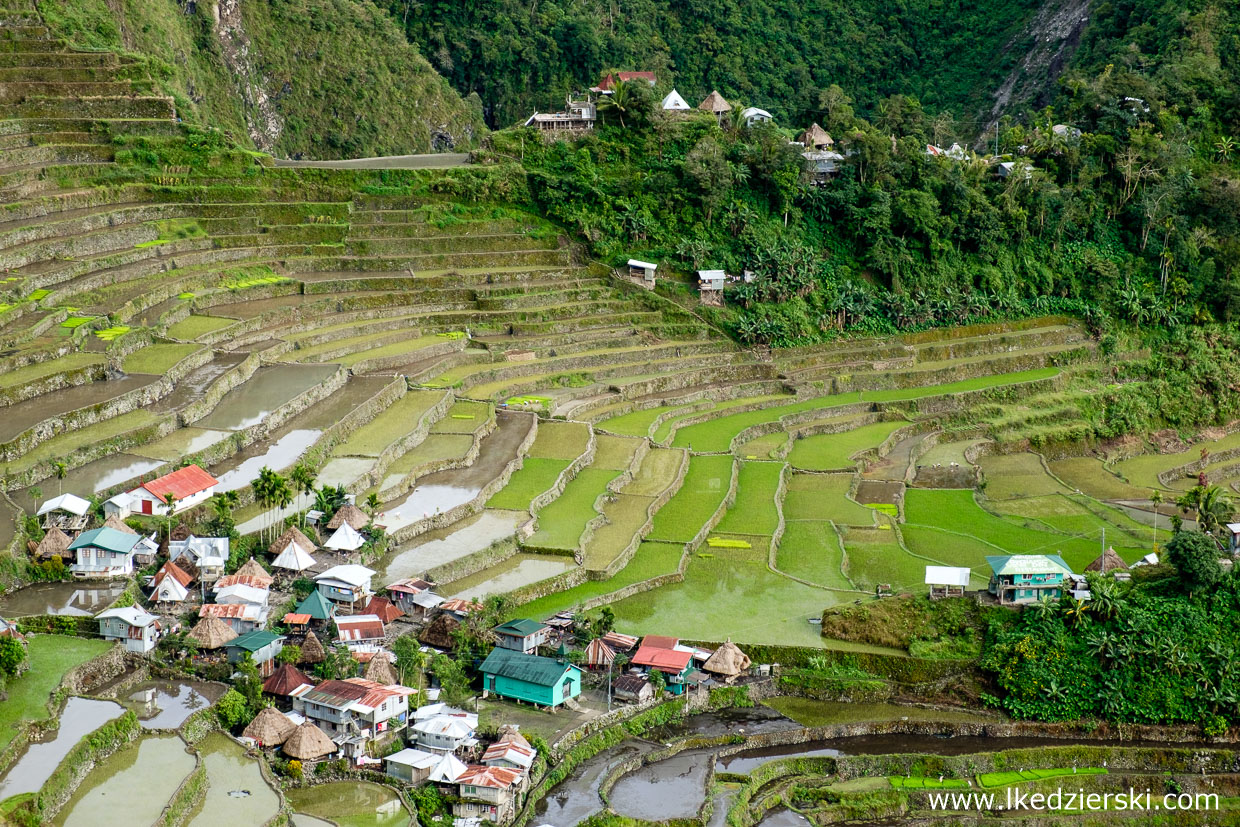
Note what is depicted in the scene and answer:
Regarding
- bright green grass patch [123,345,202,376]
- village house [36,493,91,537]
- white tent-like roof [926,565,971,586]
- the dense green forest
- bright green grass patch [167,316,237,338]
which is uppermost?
the dense green forest

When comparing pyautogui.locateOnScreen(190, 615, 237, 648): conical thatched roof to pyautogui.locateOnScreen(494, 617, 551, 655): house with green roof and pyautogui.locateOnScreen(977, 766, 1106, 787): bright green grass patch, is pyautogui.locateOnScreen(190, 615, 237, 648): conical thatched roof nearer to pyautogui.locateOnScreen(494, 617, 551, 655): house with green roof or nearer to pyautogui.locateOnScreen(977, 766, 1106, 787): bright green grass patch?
pyautogui.locateOnScreen(494, 617, 551, 655): house with green roof

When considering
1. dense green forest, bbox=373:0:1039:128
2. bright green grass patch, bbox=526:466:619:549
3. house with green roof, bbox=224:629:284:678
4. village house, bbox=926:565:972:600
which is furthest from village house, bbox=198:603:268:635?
dense green forest, bbox=373:0:1039:128

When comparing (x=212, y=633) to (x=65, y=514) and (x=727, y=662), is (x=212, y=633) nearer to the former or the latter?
(x=65, y=514)

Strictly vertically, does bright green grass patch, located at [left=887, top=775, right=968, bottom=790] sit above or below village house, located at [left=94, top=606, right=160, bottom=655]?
below

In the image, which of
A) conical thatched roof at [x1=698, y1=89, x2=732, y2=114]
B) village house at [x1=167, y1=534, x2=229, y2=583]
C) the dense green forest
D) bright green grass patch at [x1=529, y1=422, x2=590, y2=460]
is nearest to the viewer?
village house at [x1=167, y1=534, x2=229, y2=583]

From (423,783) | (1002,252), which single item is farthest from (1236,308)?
(423,783)

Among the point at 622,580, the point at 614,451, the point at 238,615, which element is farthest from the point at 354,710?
the point at 614,451

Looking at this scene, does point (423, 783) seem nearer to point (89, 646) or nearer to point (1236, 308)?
point (89, 646)

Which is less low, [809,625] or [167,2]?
[167,2]
